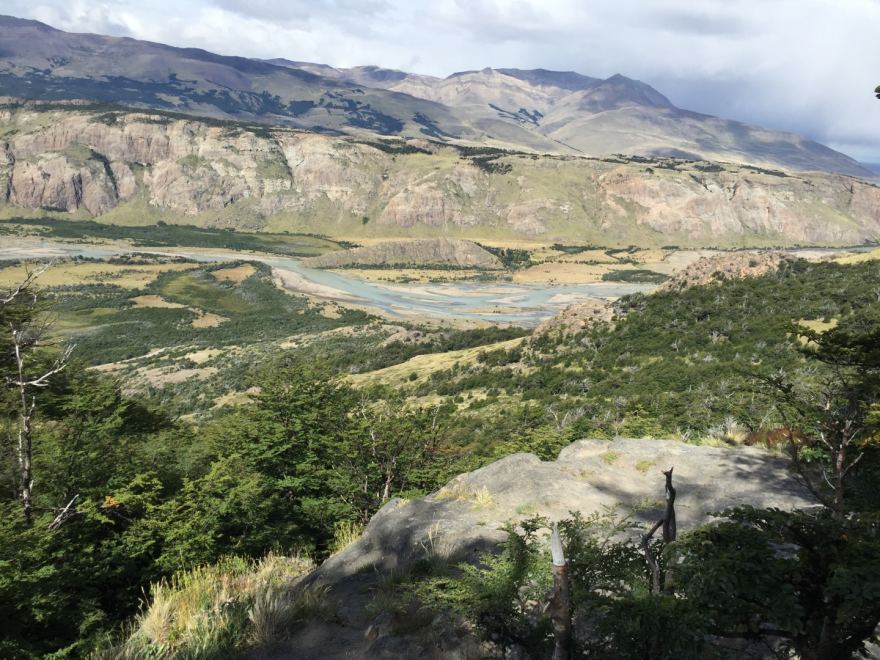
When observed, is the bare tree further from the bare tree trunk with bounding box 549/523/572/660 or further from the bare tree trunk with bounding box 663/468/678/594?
the bare tree trunk with bounding box 663/468/678/594

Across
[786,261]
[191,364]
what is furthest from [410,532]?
[191,364]

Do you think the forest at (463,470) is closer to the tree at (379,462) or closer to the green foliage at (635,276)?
the tree at (379,462)

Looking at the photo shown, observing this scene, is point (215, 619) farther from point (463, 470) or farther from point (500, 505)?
point (463, 470)

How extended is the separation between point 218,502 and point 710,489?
36.0 ft

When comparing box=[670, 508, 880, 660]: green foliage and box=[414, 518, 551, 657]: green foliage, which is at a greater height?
box=[670, 508, 880, 660]: green foliage

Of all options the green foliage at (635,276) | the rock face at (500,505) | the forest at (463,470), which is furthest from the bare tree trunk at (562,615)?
the green foliage at (635,276)

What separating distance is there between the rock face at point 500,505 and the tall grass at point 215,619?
0.35 m

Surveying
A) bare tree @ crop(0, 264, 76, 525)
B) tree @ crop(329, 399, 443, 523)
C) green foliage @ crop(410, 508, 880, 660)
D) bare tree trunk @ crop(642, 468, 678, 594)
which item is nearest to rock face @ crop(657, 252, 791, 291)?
tree @ crop(329, 399, 443, 523)

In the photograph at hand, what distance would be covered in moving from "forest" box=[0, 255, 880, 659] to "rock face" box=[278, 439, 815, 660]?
1.96 ft

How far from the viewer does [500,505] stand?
10500 mm

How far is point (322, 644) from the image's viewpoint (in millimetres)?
6602

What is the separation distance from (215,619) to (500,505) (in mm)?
5468

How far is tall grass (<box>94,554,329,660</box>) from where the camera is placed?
21.3 ft

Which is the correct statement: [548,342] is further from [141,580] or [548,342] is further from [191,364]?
[191,364]
